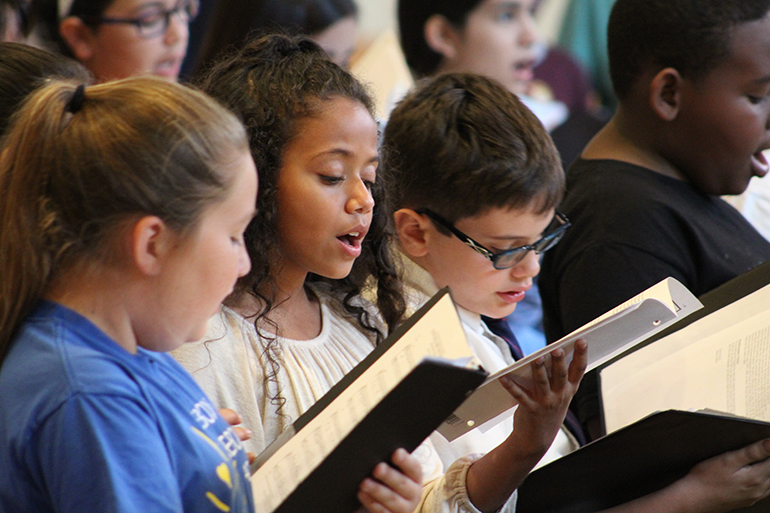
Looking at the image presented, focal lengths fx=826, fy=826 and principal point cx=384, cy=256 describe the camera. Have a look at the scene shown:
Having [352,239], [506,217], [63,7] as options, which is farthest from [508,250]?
[63,7]

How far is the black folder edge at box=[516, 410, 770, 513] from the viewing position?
3.74ft

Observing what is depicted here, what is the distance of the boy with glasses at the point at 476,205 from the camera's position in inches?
59.6

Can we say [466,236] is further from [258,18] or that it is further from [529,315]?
[258,18]

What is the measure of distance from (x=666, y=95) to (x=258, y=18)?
4.69ft

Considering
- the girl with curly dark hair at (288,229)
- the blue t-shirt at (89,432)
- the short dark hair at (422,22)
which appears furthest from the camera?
the short dark hair at (422,22)

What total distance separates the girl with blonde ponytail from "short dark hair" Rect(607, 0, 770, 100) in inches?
46.2

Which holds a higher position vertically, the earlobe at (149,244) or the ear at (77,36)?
the earlobe at (149,244)

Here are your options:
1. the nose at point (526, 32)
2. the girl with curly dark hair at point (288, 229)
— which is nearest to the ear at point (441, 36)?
the nose at point (526, 32)

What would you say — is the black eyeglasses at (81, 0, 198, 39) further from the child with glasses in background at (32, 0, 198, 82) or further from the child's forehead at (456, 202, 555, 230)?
the child's forehead at (456, 202, 555, 230)

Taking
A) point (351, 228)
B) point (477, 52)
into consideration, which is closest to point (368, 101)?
point (351, 228)

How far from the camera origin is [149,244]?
85 cm

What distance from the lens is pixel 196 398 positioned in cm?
95

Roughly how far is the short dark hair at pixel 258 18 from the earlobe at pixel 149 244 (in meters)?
1.79

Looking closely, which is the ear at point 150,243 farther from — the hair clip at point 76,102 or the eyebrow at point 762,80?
the eyebrow at point 762,80
